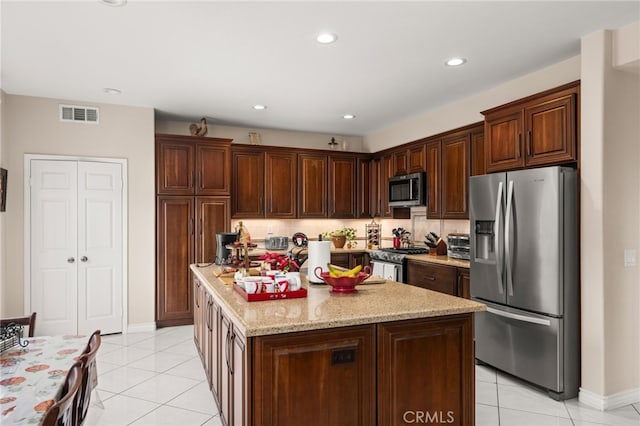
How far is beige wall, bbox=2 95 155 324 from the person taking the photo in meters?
4.60

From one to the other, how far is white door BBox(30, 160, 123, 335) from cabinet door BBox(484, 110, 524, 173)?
419 cm

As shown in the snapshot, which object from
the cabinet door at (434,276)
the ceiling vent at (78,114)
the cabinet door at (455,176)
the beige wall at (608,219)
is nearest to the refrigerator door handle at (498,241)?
the beige wall at (608,219)

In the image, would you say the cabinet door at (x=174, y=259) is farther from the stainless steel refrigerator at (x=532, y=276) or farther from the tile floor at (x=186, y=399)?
the stainless steel refrigerator at (x=532, y=276)

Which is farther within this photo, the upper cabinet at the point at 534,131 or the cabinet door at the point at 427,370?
the upper cabinet at the point at 534,131

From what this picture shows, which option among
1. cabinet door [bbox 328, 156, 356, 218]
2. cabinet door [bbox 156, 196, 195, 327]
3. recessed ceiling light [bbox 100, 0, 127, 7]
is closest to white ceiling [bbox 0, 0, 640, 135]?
recessed ceiling light [bbox 100, 0, 127, 7]

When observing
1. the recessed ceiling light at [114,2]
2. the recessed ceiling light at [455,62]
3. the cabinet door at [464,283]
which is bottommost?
the cabinet door at [464,283]

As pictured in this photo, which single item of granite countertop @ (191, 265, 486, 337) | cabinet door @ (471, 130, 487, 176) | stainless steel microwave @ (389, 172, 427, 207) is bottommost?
granite countertop @ (191, 265, 486, 337)

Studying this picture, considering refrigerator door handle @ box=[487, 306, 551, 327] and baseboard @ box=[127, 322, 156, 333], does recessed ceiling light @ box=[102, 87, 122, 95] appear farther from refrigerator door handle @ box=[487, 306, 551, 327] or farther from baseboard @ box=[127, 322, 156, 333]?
refrigerator door handle @ box=[487, 306, 551, 327]

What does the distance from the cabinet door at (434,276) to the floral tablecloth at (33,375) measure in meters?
3.28

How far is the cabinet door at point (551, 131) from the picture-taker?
325 centimetres

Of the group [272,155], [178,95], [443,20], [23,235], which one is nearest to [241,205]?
[272,155]

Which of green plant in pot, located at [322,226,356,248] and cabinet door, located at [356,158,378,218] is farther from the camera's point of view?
cabinet door, located at [356,158,378,218]

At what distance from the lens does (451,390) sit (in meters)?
2.27
